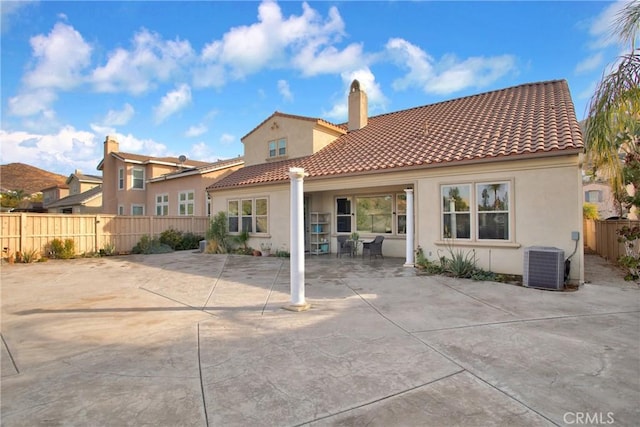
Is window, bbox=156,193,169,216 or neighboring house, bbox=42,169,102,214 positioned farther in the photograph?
neighboring house, bbox=42,169,102,214

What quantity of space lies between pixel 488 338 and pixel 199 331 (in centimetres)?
418

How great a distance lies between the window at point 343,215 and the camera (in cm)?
1459

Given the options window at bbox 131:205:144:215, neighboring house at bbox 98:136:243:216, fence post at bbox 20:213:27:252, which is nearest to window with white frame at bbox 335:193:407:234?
neighboring house at bbox 98:136:243:216

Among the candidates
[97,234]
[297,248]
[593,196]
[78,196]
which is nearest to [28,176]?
[78,196]

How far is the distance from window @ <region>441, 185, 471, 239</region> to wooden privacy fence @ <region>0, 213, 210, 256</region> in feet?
49.1

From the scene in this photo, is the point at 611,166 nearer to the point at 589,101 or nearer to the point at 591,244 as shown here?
the point at 589,101

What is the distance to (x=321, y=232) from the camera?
1484 cm

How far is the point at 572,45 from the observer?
7531 mm

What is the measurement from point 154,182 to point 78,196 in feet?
42.4

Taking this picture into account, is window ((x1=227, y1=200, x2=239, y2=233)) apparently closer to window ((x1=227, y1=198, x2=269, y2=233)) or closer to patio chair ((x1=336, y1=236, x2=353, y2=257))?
window ((x1=227, y1=198, x2=269, y2=233))

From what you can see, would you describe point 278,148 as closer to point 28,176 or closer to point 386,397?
point 386,397

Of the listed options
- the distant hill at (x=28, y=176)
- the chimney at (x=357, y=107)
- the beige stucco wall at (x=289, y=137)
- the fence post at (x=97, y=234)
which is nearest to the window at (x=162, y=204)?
the fence post at (x=97, y=234)

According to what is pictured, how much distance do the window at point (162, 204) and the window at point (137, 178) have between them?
212cm

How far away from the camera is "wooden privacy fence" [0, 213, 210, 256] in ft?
44.9
